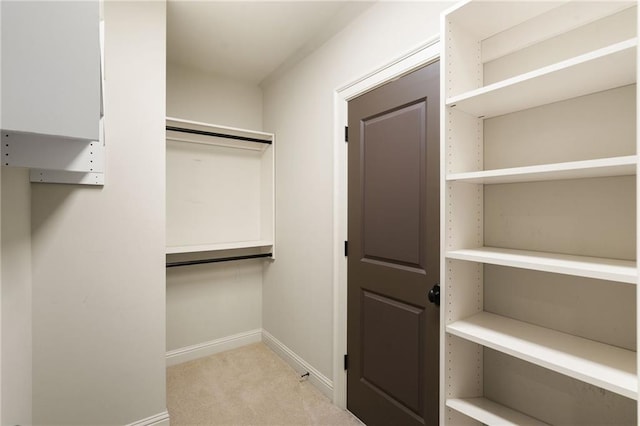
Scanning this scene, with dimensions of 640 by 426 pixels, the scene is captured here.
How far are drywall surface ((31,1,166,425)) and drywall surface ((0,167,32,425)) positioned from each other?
3.5 inches

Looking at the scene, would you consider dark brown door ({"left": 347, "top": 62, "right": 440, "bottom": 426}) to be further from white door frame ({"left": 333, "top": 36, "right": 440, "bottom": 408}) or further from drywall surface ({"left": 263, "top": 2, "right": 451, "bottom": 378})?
drywall surface ({"left": 263, "top": 2, "right": 451, "bottom": 378})

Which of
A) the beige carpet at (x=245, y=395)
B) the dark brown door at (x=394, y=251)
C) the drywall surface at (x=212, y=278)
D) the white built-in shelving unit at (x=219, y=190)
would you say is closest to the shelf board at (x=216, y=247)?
the white built-in shelving unit at (x=219, y=190)

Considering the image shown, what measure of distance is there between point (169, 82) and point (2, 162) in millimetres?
2199

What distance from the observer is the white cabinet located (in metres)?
0.61

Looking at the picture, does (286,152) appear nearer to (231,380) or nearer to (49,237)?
(49,237)

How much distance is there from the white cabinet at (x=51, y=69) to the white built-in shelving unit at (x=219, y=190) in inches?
79.3

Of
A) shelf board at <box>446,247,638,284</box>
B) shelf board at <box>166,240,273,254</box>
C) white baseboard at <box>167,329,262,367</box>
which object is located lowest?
white baseboard at <box>167,329,262,367</box>

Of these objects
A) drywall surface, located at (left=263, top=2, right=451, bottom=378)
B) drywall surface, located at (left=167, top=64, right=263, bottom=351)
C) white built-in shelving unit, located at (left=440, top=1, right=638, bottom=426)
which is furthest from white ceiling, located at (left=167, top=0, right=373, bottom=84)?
white built-in shelving unit, located at (left=440, top=1, right=638, bottom=426)

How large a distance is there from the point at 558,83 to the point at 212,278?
289 centimetres

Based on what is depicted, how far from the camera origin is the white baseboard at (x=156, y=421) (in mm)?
1858

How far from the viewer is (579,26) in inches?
43.8

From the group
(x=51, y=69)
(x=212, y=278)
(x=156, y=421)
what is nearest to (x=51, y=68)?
(x=51, y=69)

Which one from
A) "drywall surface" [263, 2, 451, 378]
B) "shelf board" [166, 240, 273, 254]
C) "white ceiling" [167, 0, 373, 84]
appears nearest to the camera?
"drywall surface" [263, 2, 451, 378]

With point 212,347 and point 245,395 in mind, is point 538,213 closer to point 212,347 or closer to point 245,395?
point 245,395
